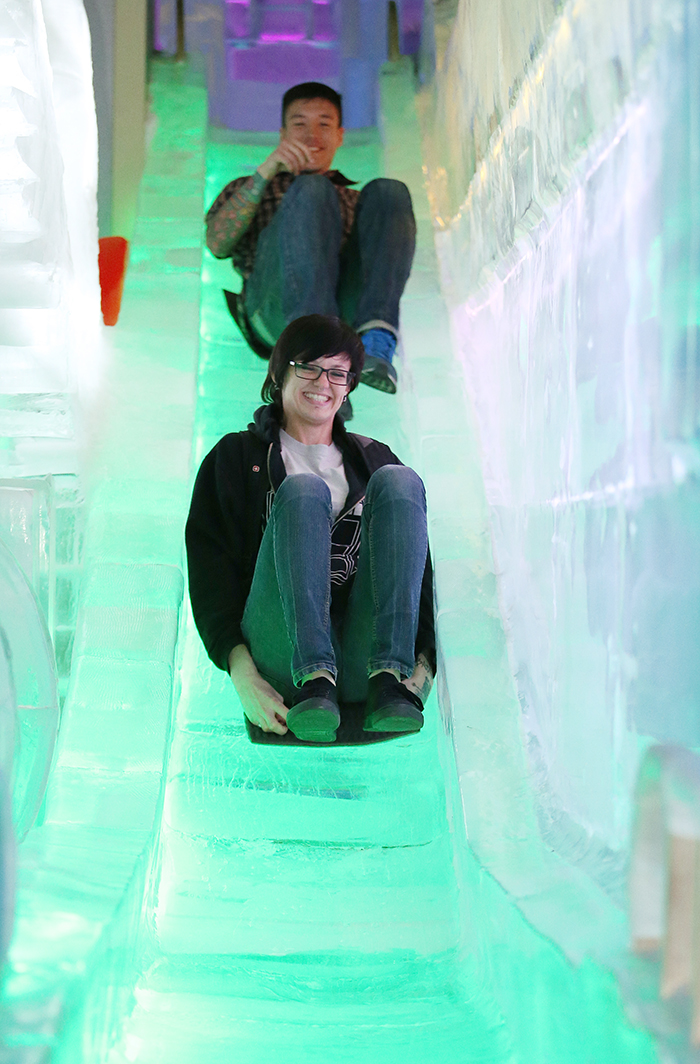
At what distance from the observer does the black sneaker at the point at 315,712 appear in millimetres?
1372

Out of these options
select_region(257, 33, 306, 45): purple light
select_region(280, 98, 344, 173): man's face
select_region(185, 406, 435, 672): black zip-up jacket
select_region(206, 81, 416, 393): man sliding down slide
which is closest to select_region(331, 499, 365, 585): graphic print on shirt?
select_region(185, 406, 435, 672): black zip-up jacket

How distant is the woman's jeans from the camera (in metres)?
1.42

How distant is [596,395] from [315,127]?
157 centimetres

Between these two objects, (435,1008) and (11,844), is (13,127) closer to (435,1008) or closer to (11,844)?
(11,844)

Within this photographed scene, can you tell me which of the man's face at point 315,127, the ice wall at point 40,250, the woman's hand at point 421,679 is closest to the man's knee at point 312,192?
the man's face at point 315,127

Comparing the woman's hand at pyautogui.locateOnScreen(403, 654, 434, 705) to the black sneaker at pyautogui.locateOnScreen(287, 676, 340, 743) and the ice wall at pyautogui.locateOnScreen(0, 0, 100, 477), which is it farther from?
the ice wall at pyautogui.locateOnScreen(0, 0, 100, 477)

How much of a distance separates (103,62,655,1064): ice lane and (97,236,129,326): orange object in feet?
2.34

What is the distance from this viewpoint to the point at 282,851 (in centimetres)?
152

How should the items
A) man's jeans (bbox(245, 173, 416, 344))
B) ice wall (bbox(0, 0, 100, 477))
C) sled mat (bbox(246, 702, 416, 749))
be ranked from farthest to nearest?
man's jeans (bbox(245, 173, 416, 344)) → ice wall (bbox(0, 0, 100, 477)) → sled mat (bbox(246, 702, 416, 749))

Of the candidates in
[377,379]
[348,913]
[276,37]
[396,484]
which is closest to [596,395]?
[396,484]

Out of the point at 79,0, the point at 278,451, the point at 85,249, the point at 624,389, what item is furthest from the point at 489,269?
the point at 624,389

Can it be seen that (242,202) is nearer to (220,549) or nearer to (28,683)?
(220,549)

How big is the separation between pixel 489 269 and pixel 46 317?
2.61 ft

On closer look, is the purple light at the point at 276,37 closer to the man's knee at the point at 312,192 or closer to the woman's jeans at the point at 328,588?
the man's knee at the point at 312,192
